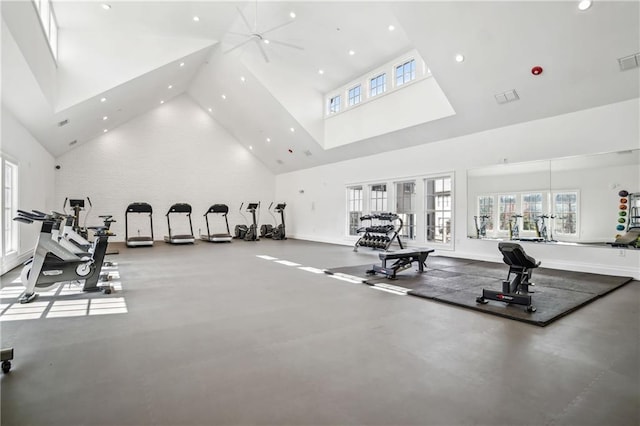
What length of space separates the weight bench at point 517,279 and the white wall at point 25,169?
24.2 ft

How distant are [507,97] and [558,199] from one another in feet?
7.19

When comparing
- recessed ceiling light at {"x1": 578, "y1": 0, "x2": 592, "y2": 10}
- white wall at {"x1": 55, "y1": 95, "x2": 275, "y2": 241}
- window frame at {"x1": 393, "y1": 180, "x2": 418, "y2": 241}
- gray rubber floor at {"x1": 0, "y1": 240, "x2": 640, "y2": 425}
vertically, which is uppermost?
recessed ceiling light at {"x1": 578, "y1": 0, "x2": 592, "y2": 10}

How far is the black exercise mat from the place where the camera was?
3635mm

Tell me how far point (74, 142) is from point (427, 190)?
1078cm

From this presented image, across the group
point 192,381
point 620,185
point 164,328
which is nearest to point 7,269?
point 164,328

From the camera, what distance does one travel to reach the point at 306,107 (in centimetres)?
1057

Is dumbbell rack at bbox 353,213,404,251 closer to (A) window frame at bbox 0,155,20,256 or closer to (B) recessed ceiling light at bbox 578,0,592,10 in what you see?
(B) recessed ceiling light at bbox 578,0,592,10

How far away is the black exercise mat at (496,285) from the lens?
3.63 metres

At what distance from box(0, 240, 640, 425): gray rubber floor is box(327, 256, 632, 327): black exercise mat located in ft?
0.64

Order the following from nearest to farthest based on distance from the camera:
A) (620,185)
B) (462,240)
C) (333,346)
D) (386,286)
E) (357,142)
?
(333,346), (386,286), (620,185), (462,240), (357,142)

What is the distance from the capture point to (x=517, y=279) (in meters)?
3.93

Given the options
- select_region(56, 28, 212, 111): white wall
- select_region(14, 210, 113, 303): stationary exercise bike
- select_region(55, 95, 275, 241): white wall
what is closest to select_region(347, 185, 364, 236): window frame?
select_region(55, 95, 275, 241): white wall

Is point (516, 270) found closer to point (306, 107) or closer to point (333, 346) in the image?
point (333, 346)

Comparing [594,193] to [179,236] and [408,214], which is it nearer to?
[408,214]
